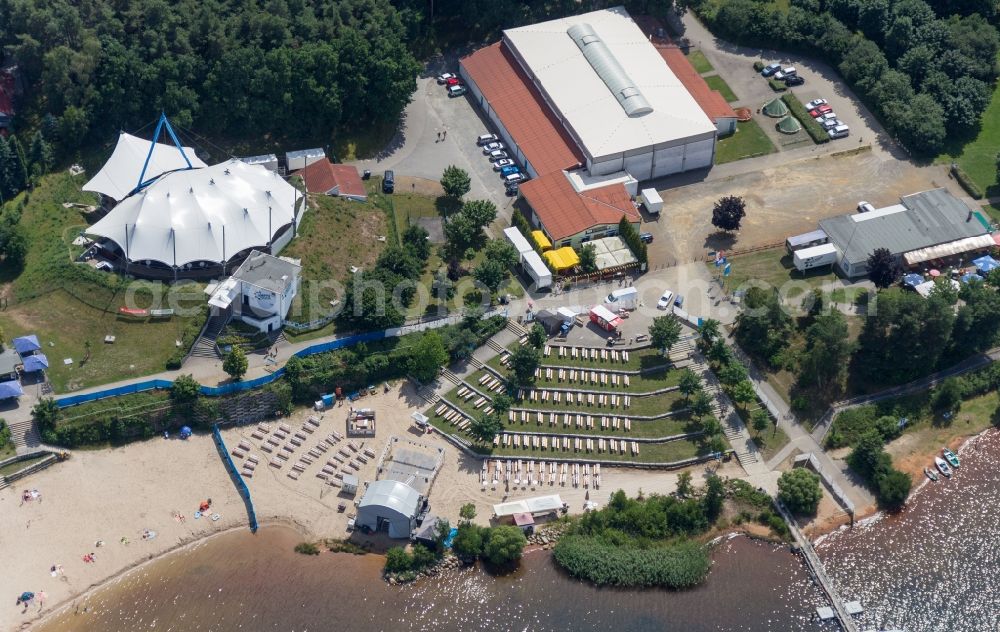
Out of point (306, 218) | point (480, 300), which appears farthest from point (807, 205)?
point (306, 218)

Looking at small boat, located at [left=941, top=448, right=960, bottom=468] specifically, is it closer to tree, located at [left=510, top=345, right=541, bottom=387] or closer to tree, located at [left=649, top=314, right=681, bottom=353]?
tree, located at [left=649, top=314, right=681, bottom=353]

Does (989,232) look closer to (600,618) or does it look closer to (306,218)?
(600,618)

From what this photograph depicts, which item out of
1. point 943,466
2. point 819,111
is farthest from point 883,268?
point 819,111

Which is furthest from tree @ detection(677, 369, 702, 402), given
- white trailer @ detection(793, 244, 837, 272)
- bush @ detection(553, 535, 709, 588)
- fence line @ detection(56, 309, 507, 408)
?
white trailer @ detection(793, 244, 837, 272)

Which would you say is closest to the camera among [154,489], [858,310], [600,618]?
[600,618]

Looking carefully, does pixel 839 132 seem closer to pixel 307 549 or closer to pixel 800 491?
pixel 800 491

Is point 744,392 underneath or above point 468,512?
above
